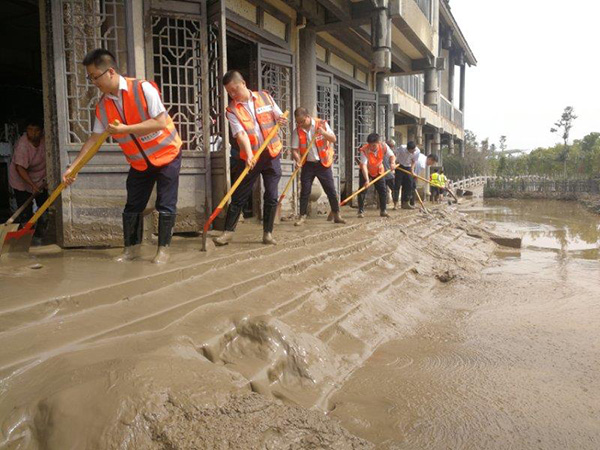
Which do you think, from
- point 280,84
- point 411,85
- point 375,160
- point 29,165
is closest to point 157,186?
point 29,165

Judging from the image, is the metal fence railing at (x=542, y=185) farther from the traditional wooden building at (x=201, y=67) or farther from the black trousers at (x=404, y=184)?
the black trousers at (x=404, y=184)


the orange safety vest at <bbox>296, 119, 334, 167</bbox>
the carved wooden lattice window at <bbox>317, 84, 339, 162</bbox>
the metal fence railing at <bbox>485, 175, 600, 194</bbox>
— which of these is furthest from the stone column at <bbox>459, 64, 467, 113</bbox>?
the orange safety vest at <bbox>296, 119, 334, 167</bbox>

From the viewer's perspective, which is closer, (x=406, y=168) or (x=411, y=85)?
(x=406, y=168)

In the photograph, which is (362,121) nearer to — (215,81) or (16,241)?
(215,81)

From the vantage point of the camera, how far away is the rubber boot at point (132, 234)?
12.5 ft

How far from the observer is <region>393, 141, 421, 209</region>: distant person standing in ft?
32.7

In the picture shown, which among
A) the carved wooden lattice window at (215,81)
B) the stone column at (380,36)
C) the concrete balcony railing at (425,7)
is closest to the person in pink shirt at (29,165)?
the carved wooden lattice window at (215,81)

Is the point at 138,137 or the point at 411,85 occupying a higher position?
the point at 411,85

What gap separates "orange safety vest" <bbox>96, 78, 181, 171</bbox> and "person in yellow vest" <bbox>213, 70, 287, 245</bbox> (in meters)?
0.85

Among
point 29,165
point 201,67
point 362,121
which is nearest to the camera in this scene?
point 201,67

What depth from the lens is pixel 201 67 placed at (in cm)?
516

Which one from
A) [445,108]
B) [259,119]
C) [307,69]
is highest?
[445,108]

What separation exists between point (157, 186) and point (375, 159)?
17.9 feet

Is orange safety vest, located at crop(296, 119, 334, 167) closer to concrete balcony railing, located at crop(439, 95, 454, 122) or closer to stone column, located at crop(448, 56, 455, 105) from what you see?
concrete balcony railing, located at crop(439, 95, 454, 122)
